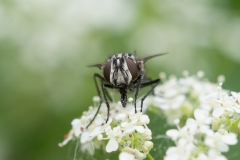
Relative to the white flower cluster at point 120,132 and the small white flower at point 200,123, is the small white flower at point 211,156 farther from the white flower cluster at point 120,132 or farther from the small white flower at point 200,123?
the white flower cluster at point 120,132

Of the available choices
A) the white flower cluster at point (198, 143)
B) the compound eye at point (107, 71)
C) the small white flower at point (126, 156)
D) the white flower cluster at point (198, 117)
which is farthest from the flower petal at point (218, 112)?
the compound eye at point (107, 71)

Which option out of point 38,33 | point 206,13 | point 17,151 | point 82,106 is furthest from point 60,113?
point 206,13

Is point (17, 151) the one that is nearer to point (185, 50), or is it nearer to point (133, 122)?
point (185, 50)

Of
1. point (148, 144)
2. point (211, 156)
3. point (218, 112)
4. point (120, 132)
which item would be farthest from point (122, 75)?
point (211, 156)

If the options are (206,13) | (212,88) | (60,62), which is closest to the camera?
(212,88)

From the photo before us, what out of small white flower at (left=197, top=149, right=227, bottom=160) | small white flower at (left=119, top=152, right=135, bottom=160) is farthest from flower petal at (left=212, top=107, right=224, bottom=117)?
small white flower at (left=119, top=152, right=135, bottom=160)

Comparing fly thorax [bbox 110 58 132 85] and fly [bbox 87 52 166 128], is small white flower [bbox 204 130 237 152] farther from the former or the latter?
fly thorax [bbox 110 58 132 85]
